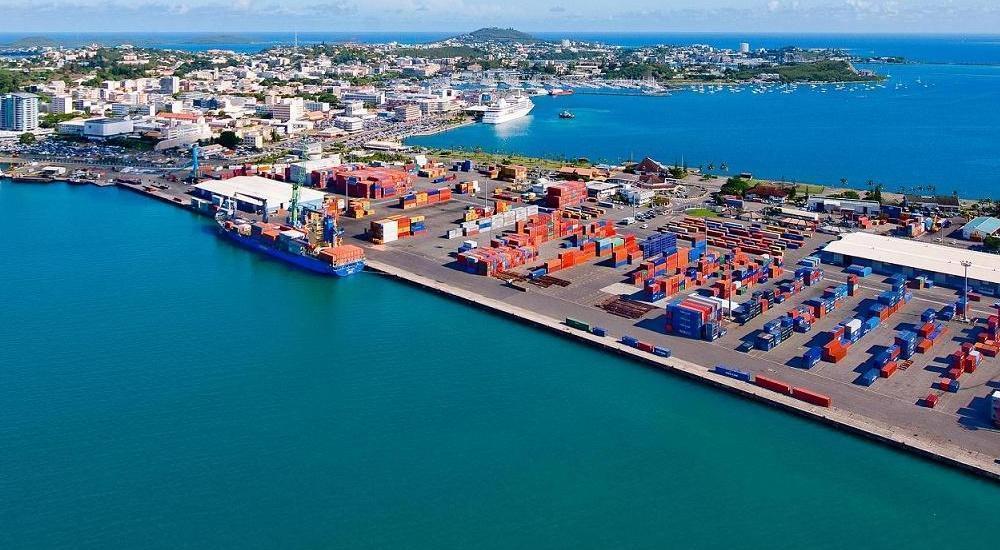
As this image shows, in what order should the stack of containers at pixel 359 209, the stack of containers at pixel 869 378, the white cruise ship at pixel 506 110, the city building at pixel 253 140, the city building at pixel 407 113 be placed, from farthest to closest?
the white cruise ship at pixel 506 110
the city building at pixel 407 113
the city building at pixel 253 140
the stack of containers at pixel 359 209
the stack of containers at pixel 869 378

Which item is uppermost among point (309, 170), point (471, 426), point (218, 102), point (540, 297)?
point (218, 102)

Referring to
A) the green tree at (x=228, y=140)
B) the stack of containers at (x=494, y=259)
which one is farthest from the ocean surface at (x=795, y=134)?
the stack of containers at (x=494, y=259)

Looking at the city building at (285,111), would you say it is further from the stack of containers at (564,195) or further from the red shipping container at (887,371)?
the red shipping container at (887,371)

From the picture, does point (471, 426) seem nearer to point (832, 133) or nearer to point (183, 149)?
point (183, 149)

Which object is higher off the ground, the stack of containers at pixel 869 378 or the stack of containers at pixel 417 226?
the stack of containers at pixel 417 226

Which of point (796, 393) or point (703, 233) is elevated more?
point (703, 233)

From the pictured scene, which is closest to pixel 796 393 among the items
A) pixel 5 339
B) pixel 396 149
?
pixel 5 339

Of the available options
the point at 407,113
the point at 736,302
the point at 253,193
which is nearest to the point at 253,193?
the point at 253,193

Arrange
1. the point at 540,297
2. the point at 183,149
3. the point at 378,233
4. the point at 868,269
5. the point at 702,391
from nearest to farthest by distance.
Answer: the point at 702,391, the point at 540,297, the point at 868,269, the point at 378,233, the point at 183,149
